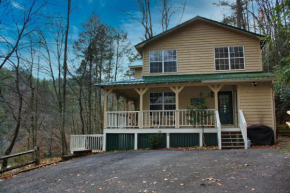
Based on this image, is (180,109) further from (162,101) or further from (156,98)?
(156,98)

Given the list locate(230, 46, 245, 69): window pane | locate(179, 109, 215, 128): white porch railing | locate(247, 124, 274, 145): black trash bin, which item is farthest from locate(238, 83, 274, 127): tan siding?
locate(230, 46, 245, 69): window pane

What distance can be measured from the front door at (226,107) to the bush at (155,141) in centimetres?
398

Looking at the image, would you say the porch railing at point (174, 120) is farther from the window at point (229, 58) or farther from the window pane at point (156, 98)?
the window at point (229, 58)

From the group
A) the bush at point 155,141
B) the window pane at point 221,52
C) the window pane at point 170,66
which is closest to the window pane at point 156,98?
the window pane at point 170,66

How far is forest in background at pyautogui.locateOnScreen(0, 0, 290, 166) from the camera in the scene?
1185cm

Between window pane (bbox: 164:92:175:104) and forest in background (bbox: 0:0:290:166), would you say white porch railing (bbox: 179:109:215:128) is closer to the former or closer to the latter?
window pane (bbox: 164:92:175:104)

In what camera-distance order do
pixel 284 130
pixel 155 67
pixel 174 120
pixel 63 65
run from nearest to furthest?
1. pixel 174 120
2. pixel 155 67
3. pixel 284 130
4. pixel 63 65

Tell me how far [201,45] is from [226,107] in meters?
4.02

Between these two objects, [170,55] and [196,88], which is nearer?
[196,88]

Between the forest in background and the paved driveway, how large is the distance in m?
5.49

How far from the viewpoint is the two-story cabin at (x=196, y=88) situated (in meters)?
11.4

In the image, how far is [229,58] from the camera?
43.7 feet

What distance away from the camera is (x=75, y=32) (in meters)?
19.4

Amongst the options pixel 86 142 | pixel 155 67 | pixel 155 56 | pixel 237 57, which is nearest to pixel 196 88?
pixel 155 67
